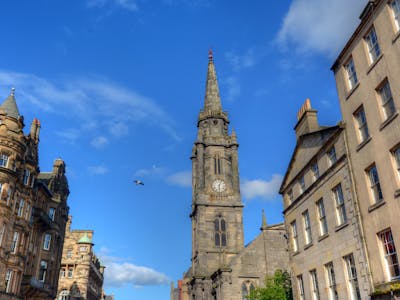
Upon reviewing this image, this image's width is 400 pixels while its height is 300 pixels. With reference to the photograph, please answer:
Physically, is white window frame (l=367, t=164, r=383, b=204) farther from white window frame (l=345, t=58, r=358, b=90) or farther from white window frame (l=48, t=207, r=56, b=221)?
white window frame (l=48, t=207, r=56, b=221)

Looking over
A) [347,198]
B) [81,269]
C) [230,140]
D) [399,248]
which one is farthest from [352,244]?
[81,269]

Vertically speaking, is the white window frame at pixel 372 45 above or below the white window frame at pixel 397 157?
above

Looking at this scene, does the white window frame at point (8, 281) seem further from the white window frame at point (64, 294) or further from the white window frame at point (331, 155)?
the white window frame at point (64, 294)

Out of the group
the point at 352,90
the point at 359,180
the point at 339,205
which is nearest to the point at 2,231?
the point at 339,205

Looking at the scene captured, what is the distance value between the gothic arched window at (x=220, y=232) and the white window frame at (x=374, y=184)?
44741mm

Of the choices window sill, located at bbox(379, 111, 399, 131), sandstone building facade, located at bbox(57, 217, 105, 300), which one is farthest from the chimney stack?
sandstone building facade, located at bbox(57, 217, 105, 300)

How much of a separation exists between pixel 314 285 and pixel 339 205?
589 cm

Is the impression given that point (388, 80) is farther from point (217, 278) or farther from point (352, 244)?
point (217, 278)

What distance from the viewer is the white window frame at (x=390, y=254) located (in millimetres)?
16141

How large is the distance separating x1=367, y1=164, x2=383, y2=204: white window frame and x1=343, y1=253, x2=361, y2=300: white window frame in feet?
11.6

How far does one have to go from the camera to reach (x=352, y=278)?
63.4 feet

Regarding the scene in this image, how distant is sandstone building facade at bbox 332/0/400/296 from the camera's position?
1630cm

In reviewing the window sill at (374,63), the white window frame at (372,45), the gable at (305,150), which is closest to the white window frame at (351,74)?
the white window frame at (372,45)

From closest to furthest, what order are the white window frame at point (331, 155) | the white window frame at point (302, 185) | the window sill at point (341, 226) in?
the window sill at point (341, 226), the white window frame at point (331, 155), the white window frame at point (302, 185)
